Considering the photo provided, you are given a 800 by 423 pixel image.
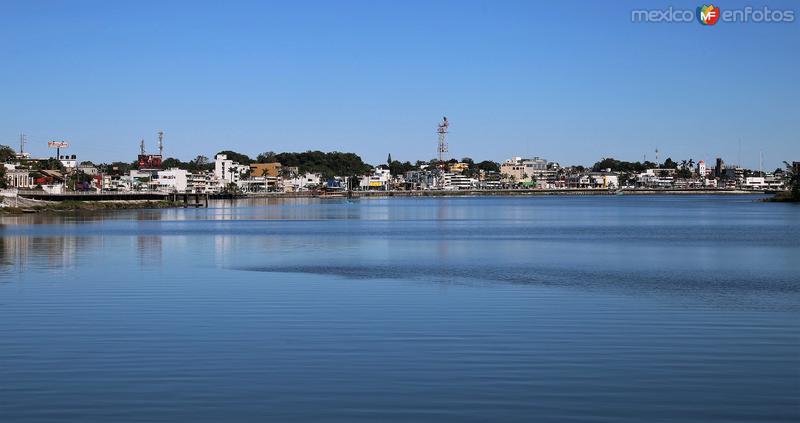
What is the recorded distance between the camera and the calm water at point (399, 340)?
11.2m

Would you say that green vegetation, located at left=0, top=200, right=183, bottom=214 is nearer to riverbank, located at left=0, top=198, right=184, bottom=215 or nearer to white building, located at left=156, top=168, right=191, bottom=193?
riverbank, located at left=0, top=198, right=184, bottom=215

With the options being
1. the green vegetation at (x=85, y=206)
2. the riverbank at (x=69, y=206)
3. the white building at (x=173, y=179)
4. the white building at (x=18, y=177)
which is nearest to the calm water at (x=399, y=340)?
the riverbank at (x=69, y=206)

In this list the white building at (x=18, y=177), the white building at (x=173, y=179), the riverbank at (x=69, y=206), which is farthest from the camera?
the white building at (x=173, y=179)

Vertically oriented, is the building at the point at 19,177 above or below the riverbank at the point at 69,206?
above

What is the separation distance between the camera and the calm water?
1116 cm

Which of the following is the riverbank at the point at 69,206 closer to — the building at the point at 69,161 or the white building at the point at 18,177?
the white building at the point at 18,177

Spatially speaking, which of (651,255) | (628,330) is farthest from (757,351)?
(651,255)

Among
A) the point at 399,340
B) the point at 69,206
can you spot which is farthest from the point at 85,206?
the point at 399,340

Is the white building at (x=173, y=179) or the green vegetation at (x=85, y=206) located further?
the white building at (x=173, y=179)

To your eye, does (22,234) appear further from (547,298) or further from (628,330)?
(628,330)

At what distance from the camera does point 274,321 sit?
59.8 feet

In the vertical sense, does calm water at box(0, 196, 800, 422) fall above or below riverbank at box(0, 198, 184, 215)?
below

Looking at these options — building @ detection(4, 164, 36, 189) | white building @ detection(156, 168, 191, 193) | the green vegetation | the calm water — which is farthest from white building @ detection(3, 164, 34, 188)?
the calm water

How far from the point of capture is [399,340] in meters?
15.8
